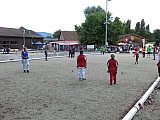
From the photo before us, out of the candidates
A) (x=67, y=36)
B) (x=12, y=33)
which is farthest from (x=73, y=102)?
(x=67, y=36)

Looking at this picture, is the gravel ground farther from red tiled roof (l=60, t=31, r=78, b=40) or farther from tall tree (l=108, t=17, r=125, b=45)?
red tiled roof (l=60, t=31, r=78, b=40)

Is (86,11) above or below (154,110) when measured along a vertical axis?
above

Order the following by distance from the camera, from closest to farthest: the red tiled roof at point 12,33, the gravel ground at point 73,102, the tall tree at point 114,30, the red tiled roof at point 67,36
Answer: the gravel ground at point 73,102 < the tall tree at point 114,30 < the red tiled roof at point 12,33 < the red tiled roof at point 67,36

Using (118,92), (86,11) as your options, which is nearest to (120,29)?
(86,11)

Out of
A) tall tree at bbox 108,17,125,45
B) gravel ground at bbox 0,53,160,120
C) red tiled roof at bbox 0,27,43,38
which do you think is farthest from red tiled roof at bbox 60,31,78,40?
gravel ground at bbox 0,53,160,120

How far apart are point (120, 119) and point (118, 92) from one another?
3108mm

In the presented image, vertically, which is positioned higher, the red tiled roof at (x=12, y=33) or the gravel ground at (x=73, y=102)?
the red tiled roof at (x=12, y=33)

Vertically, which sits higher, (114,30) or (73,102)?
(114,30)

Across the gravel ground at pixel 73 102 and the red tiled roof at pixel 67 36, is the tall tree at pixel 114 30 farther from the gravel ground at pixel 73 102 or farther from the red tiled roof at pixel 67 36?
the gravel ground at pixel 73 102

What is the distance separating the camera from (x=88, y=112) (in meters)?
5.83

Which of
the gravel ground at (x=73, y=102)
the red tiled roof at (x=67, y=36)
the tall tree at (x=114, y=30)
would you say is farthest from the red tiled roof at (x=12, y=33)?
the gravel ground at (x=73, y=102)

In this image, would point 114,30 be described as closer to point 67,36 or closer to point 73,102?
point 67,36

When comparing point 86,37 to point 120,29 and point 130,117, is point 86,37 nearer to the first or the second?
point 120,29

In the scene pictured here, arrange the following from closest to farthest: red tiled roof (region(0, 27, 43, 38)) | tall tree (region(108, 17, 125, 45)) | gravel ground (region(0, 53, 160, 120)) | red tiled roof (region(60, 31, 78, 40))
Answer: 1. gravel ground (region(0, 53, 160, 120))
2. tall tree (region(108, 17, 125, 45))
3. red tiled roof (region(0, 27, 43, 38))
4. red tiled roof (region(60, 31, 78, 40))
